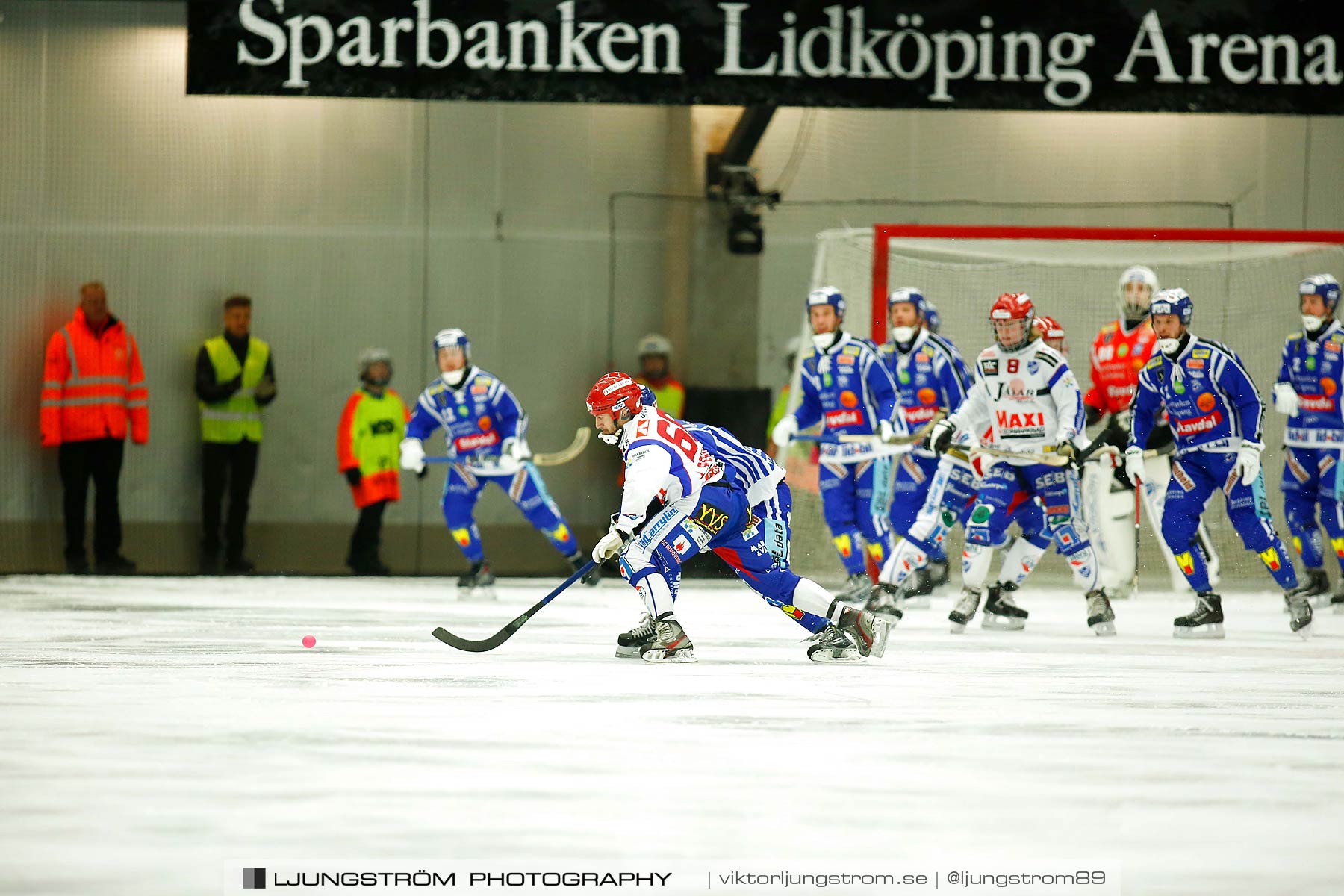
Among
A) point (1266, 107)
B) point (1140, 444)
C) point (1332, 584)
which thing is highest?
point (1266, 107)

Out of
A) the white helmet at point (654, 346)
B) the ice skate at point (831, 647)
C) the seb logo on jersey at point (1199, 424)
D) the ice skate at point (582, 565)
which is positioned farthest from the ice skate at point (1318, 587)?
the white helmet at point (654, 346)

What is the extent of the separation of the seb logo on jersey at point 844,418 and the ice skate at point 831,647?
269cm

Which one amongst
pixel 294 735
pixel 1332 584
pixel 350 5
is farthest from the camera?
pixel 1332 584

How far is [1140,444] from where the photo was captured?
22.3 ft

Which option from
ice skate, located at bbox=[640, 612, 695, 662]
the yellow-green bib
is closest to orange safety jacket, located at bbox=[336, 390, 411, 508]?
the yellow-green bib

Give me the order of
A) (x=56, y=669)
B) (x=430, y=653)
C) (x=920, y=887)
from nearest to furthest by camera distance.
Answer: (x=920, y=887) → (x=56, y=669) → (x=430, y=653)

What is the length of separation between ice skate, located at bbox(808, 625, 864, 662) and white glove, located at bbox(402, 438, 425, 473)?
130 inches

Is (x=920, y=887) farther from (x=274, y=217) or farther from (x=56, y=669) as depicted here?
(x=274, y=217)

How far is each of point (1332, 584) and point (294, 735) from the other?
7.76m

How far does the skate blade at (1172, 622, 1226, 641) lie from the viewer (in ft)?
22.2

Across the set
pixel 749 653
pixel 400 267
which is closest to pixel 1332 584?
pixel 749 653

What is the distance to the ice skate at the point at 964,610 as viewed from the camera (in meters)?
6.88

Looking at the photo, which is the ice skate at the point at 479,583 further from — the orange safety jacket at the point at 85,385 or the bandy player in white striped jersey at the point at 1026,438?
the bandy player in white striped jersey at the point at 1026,438

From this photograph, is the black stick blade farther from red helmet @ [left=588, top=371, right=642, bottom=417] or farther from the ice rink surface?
red helmet @ [left=588, top=371, right=642, bottom=417]
